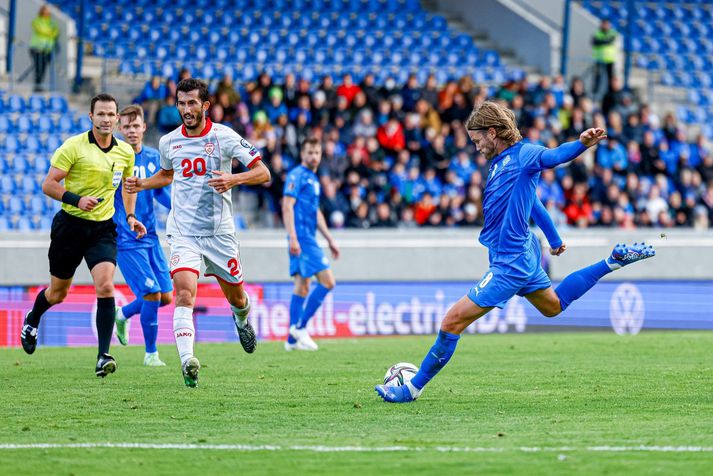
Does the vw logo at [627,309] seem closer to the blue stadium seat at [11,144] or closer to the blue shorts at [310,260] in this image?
the blue shorts at [310,260]

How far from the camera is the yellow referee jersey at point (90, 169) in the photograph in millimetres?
10531

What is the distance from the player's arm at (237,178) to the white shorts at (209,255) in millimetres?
578

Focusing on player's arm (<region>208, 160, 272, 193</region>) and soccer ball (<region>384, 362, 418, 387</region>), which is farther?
player's arm (<region>208, 160, 272, 193</region>)

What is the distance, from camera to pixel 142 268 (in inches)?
486

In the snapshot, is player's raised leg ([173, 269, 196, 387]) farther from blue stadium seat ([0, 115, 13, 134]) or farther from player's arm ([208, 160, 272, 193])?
A: blue stadium seat ([0, 115, 13, 134])

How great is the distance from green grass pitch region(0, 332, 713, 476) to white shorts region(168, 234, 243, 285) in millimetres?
989

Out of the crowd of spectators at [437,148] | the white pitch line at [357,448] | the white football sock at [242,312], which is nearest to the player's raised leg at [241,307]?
the white football sock at [242,312]

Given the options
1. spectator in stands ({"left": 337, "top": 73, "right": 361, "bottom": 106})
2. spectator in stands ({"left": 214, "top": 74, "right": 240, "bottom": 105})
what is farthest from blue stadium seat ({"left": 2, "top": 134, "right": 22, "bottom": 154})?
spectator in stands ({"left": 337, "top": 73, "right": 361, "bottom": 106})

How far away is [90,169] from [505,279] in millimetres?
4147

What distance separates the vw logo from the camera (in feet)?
65.0

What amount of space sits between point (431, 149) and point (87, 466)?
17.0 m

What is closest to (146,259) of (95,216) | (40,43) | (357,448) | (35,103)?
(95,216)

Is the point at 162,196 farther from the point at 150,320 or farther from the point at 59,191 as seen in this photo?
the point at 59,191

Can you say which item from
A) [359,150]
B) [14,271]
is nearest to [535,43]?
[359,150]
